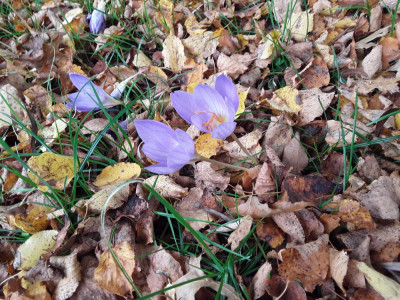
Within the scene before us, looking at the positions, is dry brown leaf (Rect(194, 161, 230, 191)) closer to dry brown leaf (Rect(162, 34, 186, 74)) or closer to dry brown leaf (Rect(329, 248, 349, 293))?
dry brown leaf (Rect(329, 248, 349, 293))

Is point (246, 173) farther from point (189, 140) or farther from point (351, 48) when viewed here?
point (351, 48)

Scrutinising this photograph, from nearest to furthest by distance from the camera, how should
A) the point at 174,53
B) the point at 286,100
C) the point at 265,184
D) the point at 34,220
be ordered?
the point at 265,184
the point at 34,220
the point at 286,100
the point at 174,53

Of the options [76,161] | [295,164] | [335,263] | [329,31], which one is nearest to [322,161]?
[295,164]

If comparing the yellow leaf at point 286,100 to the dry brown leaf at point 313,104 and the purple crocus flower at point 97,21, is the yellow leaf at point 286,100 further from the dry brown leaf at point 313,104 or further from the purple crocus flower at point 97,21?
the purple crocus flower at point 97,21

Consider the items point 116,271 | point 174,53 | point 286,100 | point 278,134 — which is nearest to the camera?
point 116,271

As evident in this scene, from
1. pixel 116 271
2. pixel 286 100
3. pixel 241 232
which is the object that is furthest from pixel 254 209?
pixel 286 100

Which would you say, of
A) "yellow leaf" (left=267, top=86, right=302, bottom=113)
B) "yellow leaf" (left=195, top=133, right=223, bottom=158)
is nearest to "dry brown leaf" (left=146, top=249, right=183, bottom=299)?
"yellow leaf" (left=195, top=133, right=223, bottom=158)

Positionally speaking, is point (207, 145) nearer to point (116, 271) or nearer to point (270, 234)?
point (270, 234)

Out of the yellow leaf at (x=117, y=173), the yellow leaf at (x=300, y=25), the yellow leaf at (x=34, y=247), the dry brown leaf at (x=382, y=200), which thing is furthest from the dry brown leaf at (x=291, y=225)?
the yellow leaf at (x=300, y=25)
